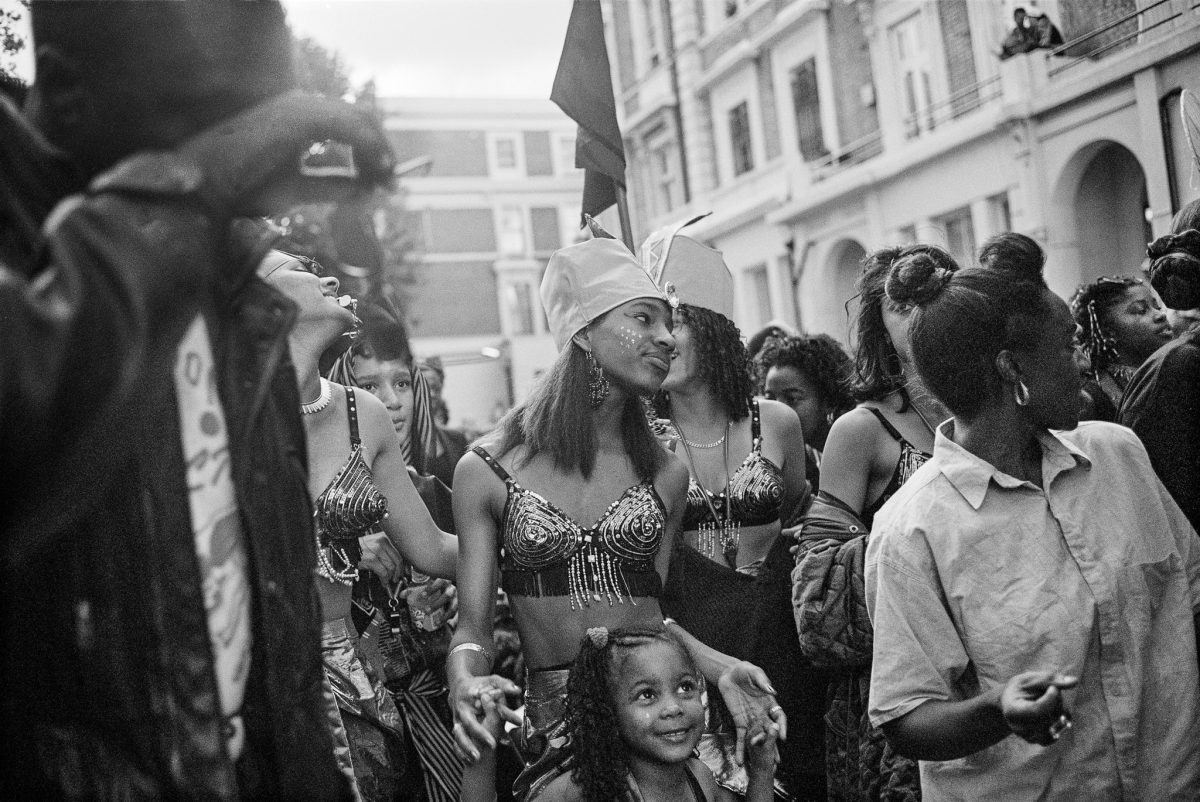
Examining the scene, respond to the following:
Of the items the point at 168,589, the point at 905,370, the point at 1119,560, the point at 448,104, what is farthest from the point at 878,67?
the point at 448,104

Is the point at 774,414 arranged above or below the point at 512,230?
below

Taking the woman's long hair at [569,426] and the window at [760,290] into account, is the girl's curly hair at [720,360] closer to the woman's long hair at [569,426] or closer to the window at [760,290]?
the woman's long hair at [569,426]

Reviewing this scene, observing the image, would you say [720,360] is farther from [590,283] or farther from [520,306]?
[520,306]

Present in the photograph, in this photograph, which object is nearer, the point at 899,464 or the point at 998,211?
the point at 899,464

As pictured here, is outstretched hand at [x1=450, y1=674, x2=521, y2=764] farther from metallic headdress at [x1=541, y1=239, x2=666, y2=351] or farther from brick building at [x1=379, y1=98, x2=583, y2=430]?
brick building at [x1=379, y1=98, x2=583, y2=430]

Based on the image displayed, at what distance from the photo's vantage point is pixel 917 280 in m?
2.73

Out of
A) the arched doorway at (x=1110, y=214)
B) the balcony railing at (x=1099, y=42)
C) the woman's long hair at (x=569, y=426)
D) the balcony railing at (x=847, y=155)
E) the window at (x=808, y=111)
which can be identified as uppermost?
the window at (x=808, y=111)

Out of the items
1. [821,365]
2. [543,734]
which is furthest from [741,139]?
[543,734]

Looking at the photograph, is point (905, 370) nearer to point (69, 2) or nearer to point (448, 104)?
point (69, 2)

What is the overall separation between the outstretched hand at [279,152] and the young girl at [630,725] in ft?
7.01

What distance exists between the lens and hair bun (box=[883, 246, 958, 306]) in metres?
2.67

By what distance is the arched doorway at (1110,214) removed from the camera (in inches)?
654

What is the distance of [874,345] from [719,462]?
36.0 inches

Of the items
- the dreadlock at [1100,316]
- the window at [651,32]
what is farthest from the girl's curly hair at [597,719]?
the window at [651,32]
